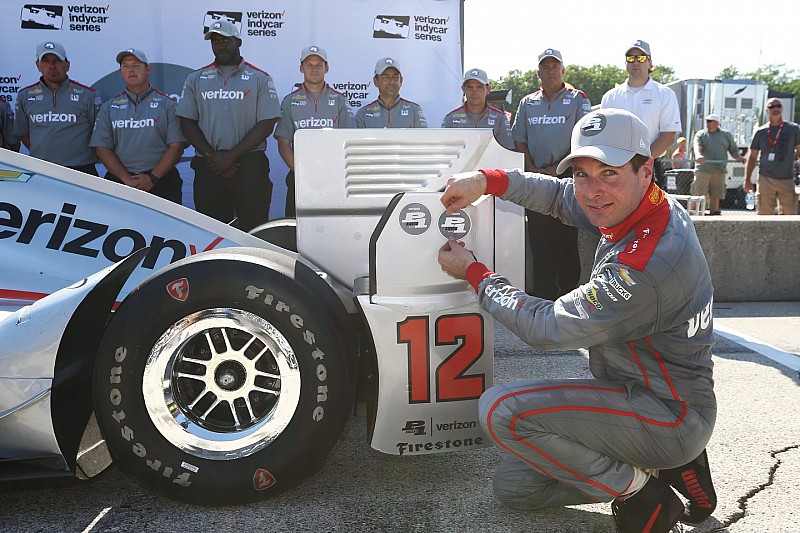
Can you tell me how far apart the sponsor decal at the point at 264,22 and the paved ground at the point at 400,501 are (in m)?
4.84

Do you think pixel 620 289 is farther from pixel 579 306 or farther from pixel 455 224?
pixel 455 224

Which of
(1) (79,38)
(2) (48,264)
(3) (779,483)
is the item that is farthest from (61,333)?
(1) (79,38)

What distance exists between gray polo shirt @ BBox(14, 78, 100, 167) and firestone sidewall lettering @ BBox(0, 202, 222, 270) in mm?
3083

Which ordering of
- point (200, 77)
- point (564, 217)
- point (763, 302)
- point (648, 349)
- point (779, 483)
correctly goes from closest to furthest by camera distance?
1. point (648, 349)
2. point (779, 483)
3. point (564, 217)
4. point (200, 77)
5. point (763, 302)

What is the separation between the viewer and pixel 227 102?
5.25 m

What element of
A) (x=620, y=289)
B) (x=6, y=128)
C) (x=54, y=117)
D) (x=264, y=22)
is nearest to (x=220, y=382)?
(x=620, y=289)

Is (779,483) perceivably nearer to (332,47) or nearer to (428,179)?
(428,179)

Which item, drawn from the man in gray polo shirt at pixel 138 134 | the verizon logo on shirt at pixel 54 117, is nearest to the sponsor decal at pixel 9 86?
the verizon logo on shirt at pixel 54 117

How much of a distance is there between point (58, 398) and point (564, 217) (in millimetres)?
1989

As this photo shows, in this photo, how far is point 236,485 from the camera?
7.57ft

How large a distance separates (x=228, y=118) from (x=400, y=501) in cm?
369

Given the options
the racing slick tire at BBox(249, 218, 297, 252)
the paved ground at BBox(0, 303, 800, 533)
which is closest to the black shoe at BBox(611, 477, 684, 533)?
the paved ground at BBox(0, 303, 800, 533)

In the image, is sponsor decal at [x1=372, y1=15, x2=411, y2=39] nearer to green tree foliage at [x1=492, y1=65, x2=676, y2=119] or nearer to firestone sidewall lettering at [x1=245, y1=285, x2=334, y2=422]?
firestone sidewall lettering at [x1=245, y1=285, x2=334, y2=422]

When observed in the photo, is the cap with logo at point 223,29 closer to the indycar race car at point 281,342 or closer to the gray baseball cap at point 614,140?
the indycar race car at point 281,342
